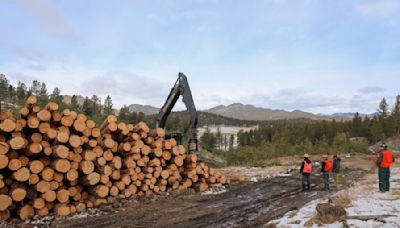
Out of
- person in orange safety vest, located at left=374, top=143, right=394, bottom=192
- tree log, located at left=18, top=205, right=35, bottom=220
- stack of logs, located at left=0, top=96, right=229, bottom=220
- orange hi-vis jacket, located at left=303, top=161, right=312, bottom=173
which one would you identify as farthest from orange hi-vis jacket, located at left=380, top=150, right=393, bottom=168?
tree log, located at left=18, top=205, right=35, bottom=220

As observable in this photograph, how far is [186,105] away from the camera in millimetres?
15453

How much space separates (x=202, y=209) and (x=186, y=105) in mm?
6105

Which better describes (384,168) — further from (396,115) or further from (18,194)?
(396,115)

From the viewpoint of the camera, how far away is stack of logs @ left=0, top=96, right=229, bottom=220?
349 inches

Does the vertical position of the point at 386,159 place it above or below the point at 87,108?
below

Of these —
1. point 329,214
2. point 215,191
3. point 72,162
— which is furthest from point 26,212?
point 329,214

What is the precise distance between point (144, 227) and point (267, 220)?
10.1 feet

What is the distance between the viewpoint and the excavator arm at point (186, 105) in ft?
49.1

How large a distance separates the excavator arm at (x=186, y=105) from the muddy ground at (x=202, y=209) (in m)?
2.64

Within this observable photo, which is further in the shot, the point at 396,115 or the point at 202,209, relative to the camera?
the point at 396,115

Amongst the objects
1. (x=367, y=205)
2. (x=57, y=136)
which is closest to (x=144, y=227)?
(x=57, y=136)

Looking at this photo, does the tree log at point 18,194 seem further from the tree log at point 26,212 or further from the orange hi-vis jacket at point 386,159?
the orange hi-vis jacket at point 386,159

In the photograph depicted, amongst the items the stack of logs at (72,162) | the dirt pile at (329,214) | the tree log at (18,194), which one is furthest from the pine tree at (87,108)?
the dirt pile at (329,214)

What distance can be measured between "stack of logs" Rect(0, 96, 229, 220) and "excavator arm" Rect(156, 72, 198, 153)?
2.09m
